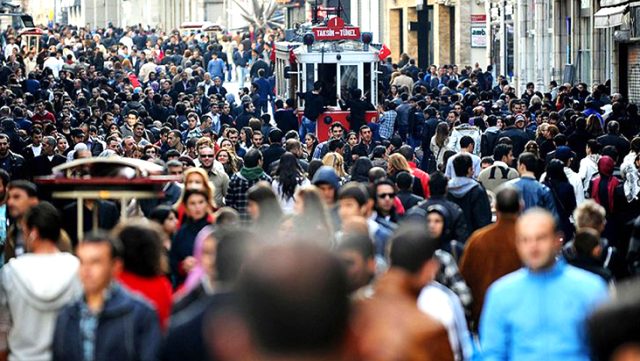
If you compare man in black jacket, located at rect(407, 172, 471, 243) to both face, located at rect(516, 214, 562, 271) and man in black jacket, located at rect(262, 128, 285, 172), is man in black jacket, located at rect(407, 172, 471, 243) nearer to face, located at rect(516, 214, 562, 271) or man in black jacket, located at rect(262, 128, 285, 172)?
face, located at rect(516, 214, 562, 271)

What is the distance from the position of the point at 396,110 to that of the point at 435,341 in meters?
20.3

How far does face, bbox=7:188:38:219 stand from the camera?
35.3 ft

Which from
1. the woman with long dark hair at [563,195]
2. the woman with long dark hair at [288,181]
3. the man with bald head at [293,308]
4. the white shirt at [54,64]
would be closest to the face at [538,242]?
the man with bald head at [293,308]

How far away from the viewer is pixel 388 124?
2638 centimetres

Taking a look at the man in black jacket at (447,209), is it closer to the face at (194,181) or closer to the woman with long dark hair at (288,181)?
A: the face at (194,181)

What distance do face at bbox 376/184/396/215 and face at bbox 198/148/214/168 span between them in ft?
13.7

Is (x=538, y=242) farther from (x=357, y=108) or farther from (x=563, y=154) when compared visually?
(x=357, y=108)

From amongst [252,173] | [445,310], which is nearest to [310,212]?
[445,310]

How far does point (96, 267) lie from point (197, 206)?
134 inches

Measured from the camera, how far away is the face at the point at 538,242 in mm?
7309

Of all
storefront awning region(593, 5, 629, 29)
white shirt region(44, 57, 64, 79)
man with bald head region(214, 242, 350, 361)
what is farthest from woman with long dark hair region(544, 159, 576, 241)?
white shirt region(44, 57, 64, 79)

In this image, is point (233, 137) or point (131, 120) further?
point (131, 120)

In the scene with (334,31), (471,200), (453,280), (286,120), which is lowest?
(453,280)

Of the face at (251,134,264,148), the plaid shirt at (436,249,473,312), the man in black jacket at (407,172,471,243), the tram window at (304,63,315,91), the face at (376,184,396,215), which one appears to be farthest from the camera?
the tram window at (304,63,315,91)
